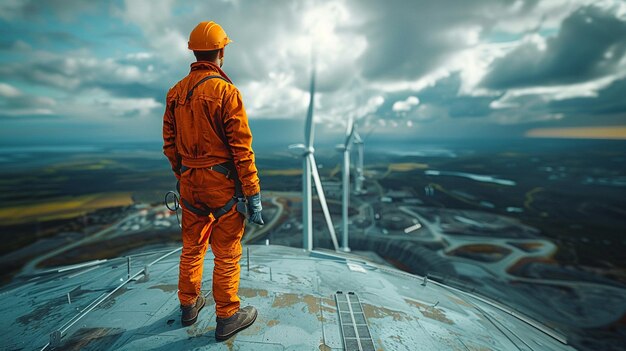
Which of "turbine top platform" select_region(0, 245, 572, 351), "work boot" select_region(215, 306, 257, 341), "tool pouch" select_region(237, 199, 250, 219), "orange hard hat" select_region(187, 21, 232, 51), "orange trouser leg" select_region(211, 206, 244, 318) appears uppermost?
"orange hard hat" select_region(187, 21, 232, 51)

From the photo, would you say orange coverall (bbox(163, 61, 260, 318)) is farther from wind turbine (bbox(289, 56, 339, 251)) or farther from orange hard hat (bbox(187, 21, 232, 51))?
wind turbine (bbox(289, 56, 339, 251))

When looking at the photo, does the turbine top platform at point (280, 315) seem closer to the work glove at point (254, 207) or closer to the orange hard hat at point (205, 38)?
the work glove at point (254, 207)

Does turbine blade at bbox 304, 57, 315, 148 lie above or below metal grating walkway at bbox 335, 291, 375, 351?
above

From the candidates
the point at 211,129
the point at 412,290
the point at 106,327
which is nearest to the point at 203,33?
the point at 211,129

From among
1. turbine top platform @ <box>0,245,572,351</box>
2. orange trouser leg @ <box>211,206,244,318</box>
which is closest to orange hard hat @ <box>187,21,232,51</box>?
orange trouser leg @ <box>211,206,244,318</box>

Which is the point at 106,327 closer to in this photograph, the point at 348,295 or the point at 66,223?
the point at 348,295

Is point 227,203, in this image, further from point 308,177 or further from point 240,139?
point 308,177

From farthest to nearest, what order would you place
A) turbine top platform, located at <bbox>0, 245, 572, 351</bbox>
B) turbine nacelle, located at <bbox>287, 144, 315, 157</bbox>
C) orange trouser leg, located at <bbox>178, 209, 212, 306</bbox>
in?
1. turbine nacelle, located at <bbox>287, 144, 315, 157</bbox>
2. turbine top platform, located at <bbox>0, 245, 572, 351</bbox>
3. orange trouser leg, located at <bbox>178, 209, 212, 306</bbox>

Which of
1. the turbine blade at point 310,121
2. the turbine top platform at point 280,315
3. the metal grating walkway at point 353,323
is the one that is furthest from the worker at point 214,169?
the turbine blade at point 310,121
